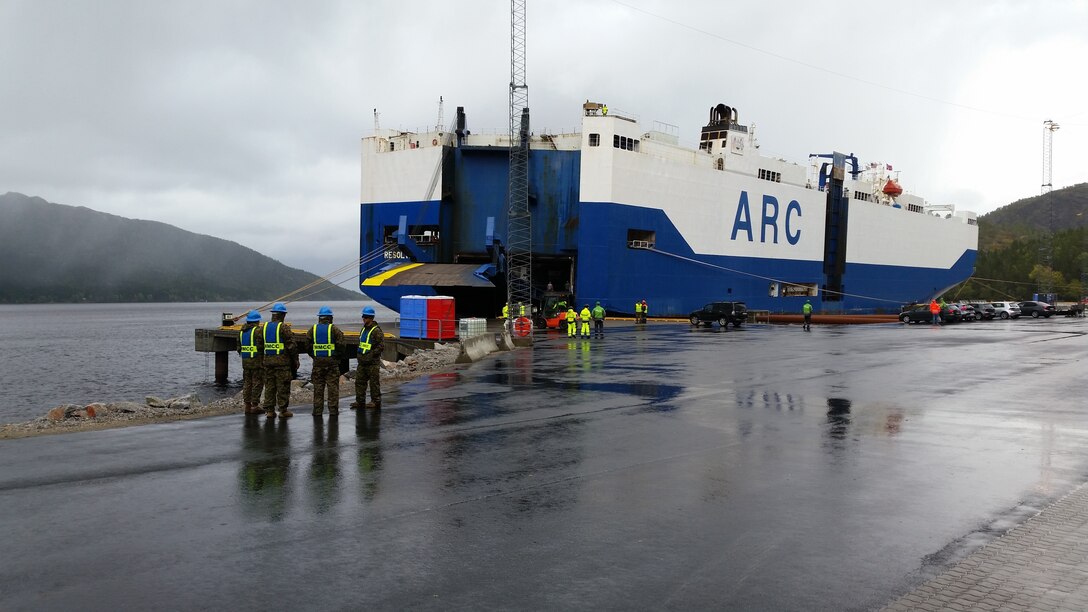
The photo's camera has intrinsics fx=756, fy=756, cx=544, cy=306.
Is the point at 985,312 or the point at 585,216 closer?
the point at 585,216

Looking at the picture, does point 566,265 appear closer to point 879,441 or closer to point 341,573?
point 879,441

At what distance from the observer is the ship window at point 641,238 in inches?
1687

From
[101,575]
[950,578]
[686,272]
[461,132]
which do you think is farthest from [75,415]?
[686,272]

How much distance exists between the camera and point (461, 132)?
4206 centimetres

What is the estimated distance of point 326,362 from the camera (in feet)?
41.1

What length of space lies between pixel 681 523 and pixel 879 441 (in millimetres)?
5046

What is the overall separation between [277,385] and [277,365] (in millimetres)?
324

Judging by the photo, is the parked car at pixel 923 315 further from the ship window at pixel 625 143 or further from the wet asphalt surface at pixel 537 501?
the wet asphalt surface at pixel 537 501

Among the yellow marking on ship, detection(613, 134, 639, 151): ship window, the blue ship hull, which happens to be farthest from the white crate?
detection(613, 134, 639, 151): ship window

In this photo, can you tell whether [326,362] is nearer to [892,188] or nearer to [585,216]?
[585,216]

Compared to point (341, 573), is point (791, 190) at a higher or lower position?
higher

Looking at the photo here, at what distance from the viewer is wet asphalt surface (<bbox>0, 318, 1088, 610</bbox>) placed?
518cm

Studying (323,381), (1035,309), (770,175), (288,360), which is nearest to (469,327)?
(323,381)

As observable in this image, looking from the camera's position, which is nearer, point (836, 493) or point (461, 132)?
point (836, 493)
